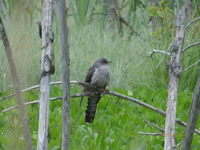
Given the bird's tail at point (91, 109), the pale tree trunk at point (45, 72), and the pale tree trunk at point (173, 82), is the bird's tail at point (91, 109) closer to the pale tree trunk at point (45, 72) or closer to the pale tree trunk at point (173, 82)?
the pale tree trunk at point (173, 82)

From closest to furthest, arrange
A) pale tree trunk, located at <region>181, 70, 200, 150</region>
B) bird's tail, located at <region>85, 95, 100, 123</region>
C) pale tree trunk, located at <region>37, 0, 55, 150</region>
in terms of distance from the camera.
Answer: pale tree trunk, located at <region>37, 0, 55, 150</region>, pale tree trunk, located at <region>181, 70, 200, 150</region>, bird's tail, located at <region>85, 95, 100, 123</region>

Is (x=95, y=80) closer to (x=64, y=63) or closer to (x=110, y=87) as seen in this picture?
(x=110, y=87)

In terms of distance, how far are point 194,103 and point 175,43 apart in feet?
1.55

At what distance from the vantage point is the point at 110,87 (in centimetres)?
559

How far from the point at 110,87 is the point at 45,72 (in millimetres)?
4045

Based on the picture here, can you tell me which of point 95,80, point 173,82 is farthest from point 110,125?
point 173,82

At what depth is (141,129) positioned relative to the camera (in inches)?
132

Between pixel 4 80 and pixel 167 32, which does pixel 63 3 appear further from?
pixel 167 32

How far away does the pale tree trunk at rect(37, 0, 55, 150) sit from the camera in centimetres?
156


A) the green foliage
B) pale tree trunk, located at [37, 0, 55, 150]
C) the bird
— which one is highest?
pale tree trunk, located at [37, 0, 55, 150]

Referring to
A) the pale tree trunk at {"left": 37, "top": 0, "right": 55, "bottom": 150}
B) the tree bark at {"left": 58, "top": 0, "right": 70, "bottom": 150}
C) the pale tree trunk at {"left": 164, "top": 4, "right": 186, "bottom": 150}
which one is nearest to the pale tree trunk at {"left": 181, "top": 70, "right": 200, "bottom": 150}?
the pale tree trunk at {"left": 164, "top": 4, "right": 186, "bottom": 150}

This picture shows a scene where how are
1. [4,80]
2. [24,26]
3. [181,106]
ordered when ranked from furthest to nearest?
[4,80] → [181,106] → [24,26]

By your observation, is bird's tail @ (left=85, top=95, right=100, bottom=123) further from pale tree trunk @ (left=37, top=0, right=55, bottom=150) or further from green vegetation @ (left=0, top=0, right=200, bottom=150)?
pale tree trunk @ (left=37, top=0, right=55, bottom=150)

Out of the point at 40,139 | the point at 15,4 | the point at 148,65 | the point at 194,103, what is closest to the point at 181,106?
the point at 148,65
